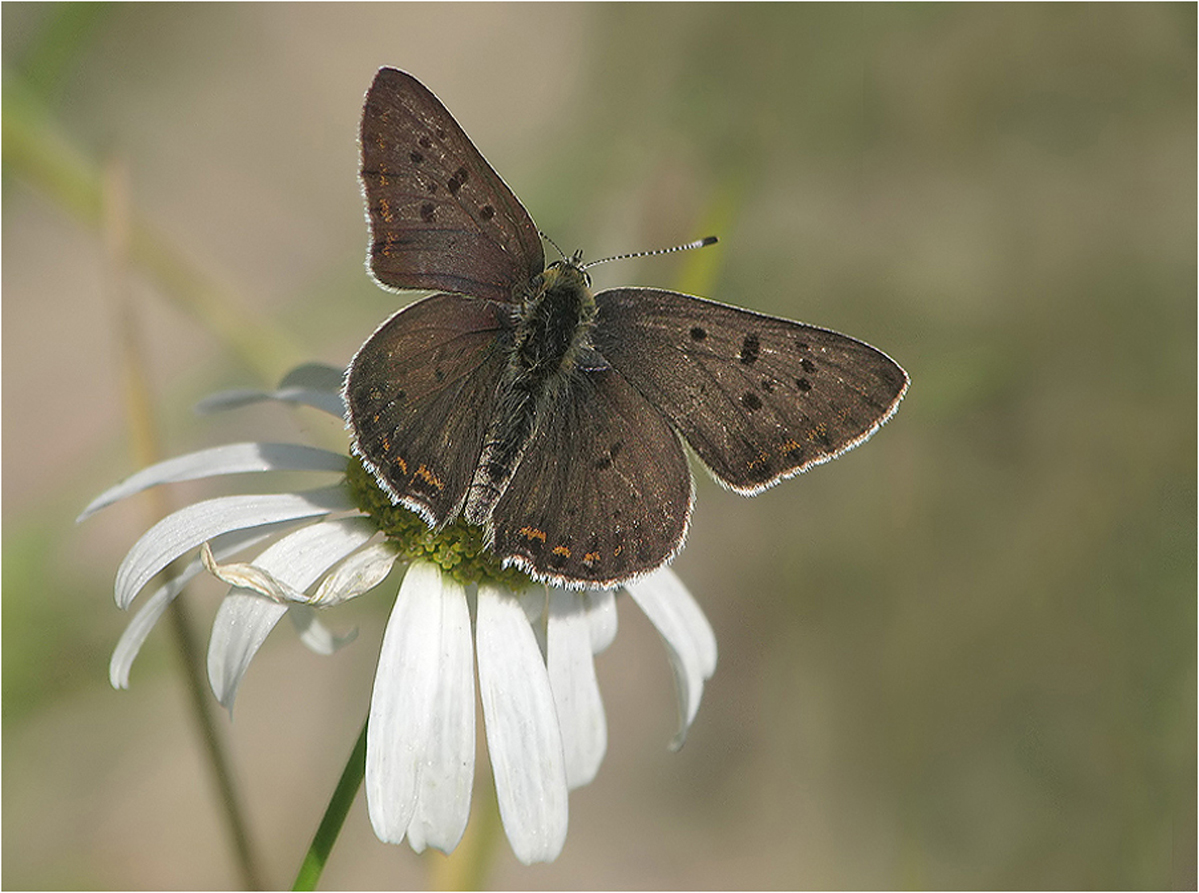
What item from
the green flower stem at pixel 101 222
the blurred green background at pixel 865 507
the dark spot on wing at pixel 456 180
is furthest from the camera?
the blurred green background at pixel 865 507

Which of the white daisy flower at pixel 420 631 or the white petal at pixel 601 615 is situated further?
the white petal at pixel 601 615

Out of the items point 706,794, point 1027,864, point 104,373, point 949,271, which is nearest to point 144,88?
point 104,373

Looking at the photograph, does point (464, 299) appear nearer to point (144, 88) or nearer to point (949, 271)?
point (949, 271)

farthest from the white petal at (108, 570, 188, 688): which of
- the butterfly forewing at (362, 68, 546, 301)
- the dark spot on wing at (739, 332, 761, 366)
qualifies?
the dark spot on wing at (739, 332, 761, 366)

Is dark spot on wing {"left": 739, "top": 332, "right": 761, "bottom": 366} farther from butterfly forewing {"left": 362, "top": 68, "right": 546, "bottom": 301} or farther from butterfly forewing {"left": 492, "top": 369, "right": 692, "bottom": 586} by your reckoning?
butterfly forewing {"left": 362, "top": 68, "right": 546, "bottom": 301}

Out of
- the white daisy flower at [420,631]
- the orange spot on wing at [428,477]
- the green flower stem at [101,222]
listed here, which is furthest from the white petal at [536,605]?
the green flower stem at [101,222]

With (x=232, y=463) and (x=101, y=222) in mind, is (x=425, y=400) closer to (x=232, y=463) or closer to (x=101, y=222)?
(x=232, y=463)

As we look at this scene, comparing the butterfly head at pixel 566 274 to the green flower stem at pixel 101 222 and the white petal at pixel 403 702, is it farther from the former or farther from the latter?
the green flower stem at pixel 101 222
